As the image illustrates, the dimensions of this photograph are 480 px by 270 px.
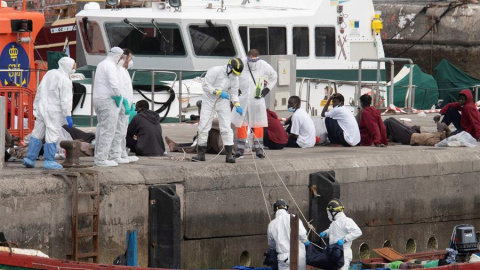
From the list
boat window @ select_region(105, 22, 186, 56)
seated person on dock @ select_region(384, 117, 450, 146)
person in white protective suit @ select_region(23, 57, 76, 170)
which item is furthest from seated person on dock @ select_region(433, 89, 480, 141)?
person in white protective suit @ select_region(23, 57, 76, 170)

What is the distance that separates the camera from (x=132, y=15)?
74.2ft

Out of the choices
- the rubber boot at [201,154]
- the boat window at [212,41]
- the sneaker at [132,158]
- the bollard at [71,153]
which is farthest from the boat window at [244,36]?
the bollard at [71,153]

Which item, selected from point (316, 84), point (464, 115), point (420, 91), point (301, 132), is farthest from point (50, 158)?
point (420, 91)

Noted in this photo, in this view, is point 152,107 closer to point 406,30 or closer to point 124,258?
point 124,258

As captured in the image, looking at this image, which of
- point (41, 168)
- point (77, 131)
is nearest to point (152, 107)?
point (77, 131)

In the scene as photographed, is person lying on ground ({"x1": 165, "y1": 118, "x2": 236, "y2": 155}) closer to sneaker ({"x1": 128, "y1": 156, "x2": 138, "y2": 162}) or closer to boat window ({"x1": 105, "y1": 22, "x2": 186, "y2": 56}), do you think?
sneaker ({"x1": 128, "y1": 156, "x2": 138, "y2": 162})

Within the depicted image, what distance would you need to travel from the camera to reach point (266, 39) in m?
23.1

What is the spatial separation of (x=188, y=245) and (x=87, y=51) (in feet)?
34.2

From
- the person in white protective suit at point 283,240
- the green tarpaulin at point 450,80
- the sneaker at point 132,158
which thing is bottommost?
the person in white protective suit at point 283,240

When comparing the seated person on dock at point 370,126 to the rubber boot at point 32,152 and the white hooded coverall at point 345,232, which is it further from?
the rubber boot at point 32,152

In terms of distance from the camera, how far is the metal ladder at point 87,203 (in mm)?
12664

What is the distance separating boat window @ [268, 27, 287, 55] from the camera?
23.2 m

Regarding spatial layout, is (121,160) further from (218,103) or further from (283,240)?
(283,240)

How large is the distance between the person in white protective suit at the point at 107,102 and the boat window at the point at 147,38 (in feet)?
27.4
